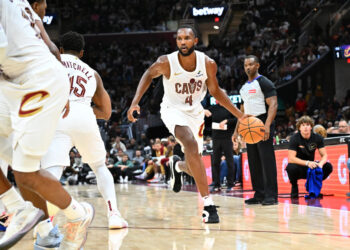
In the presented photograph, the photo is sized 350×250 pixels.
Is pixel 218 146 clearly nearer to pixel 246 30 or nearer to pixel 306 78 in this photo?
pixel 306 78

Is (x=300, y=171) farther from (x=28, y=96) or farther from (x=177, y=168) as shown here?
(x=28, y=96)

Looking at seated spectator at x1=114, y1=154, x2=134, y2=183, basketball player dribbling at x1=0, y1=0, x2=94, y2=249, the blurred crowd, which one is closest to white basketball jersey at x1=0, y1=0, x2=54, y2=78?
basketball player dribbling at x1=0, y1=0, x2=94, y2=249

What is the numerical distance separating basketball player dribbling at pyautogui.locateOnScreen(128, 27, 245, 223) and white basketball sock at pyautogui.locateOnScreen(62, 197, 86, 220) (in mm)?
1931

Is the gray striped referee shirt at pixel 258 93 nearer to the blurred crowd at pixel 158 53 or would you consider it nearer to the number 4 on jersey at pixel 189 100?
the number 4 on jersey at pixel 189 100

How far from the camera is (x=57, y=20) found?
27812mm

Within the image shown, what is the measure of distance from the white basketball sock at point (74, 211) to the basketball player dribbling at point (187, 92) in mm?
1931

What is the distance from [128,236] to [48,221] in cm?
73

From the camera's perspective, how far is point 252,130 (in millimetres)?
6082

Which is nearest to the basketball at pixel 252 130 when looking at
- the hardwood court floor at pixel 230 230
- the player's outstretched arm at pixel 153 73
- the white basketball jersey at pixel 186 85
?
the hardwood court floor at pixel 230 230

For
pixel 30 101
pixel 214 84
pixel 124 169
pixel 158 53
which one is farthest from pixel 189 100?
pixel 158 53

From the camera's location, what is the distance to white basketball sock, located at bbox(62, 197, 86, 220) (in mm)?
3029

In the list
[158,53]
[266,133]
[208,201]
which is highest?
[158,53]

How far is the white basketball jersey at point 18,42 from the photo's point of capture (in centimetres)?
271

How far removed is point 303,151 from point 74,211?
5094mm
